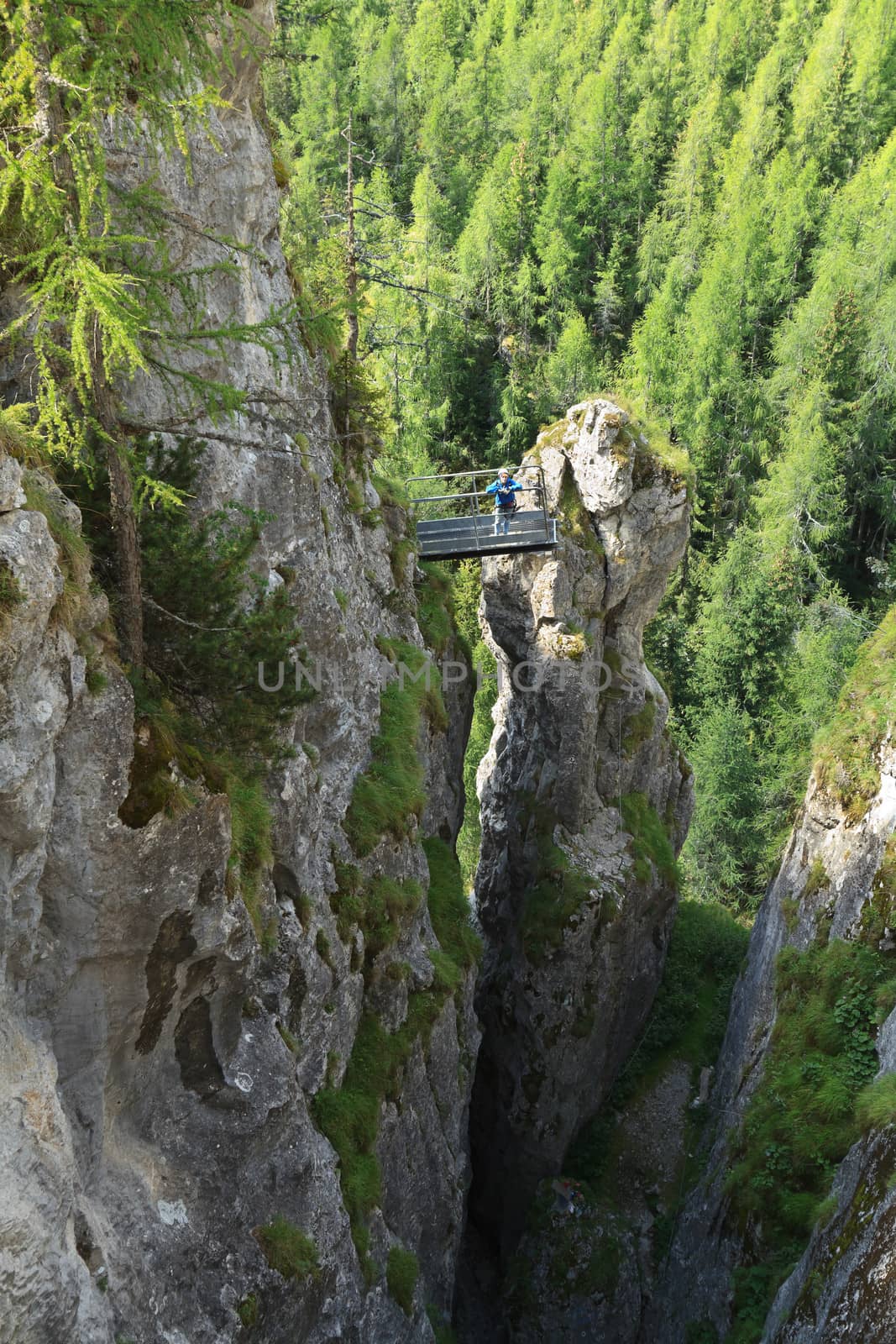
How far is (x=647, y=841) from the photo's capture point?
88.2ft

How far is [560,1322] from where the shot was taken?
20641mm

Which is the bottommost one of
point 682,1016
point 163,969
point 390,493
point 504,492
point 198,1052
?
point 682,1016

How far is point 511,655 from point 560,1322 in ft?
48.4

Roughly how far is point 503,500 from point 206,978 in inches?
564

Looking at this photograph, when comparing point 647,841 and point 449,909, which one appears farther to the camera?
point 647,841

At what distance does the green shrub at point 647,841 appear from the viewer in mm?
25984

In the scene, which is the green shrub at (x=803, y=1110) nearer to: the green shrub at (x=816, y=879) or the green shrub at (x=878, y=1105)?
the green shrub at (x=878, y=1105)

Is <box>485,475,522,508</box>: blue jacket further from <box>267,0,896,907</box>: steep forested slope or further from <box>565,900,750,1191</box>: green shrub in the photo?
<box>565,900,750,1191</box>: green shrub

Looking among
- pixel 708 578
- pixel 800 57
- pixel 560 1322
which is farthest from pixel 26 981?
pixel 800 57

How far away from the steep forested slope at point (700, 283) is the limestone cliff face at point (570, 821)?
24.7ft

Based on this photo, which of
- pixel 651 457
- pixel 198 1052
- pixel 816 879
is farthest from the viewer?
pixel 651 457

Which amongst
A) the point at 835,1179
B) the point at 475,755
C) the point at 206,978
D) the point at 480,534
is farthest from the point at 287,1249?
the point at 475,755

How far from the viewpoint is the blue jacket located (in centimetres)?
2222

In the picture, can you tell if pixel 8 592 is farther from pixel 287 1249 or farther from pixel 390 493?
pixel 390 493
